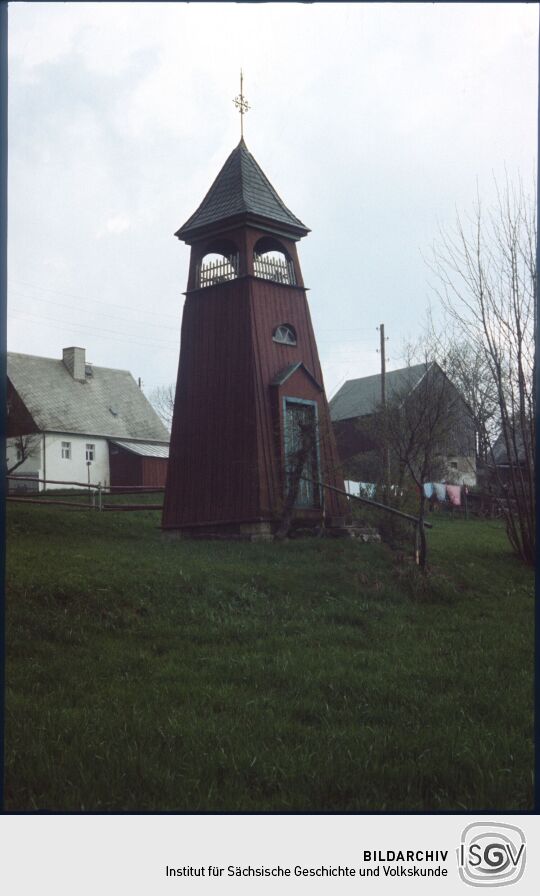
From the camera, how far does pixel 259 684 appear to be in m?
7.25

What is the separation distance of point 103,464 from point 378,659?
1373 centimetres

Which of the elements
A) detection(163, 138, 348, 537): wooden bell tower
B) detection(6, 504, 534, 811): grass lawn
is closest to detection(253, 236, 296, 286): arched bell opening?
detection(163, 138, 348, 537): wooden bell tower

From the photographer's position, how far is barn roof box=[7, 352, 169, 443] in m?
16.0

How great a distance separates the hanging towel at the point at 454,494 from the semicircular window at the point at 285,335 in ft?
51.4

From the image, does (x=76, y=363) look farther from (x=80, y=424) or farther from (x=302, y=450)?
(x=302, y=450)

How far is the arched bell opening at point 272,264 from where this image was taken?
747 inches

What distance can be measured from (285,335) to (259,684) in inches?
507

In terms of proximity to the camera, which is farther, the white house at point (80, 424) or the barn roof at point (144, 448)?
the barn roof at point (144, 448)

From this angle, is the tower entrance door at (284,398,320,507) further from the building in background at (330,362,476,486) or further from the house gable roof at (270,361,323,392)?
the building in background at (330,362,476,486)
